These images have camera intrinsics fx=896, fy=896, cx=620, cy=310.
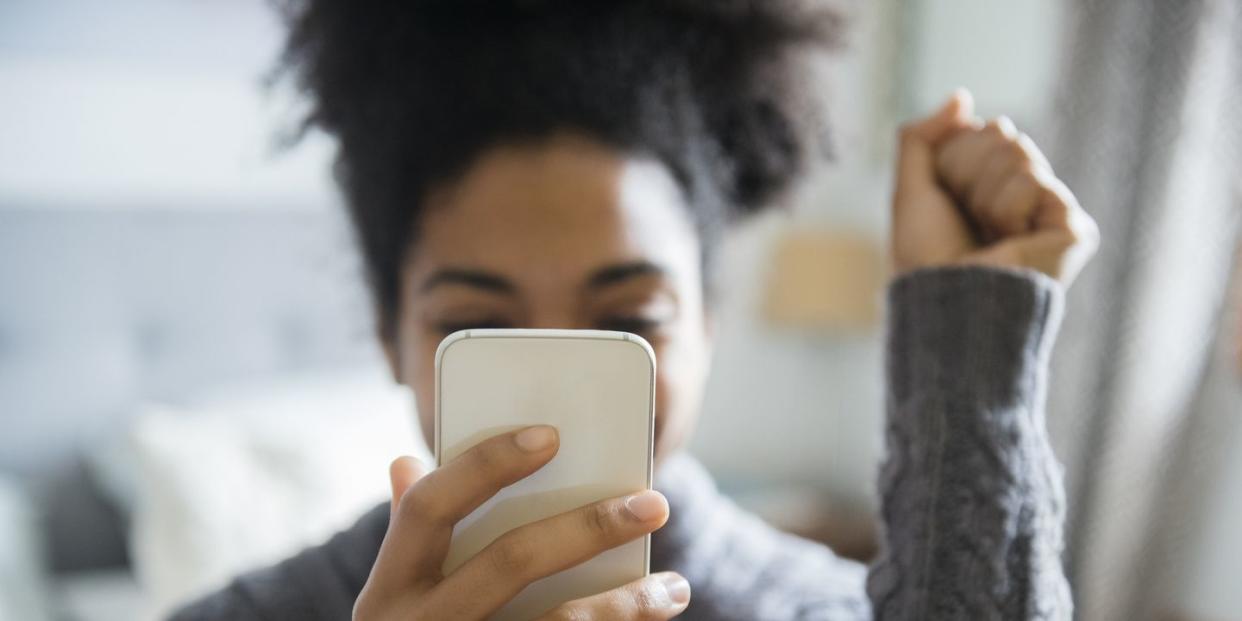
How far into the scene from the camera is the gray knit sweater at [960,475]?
13.3 inches

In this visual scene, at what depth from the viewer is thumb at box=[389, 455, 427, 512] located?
274mm

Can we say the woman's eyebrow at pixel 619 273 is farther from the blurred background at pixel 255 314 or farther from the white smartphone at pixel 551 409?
the blurred background at pixel 255 314

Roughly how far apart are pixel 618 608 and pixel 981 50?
4.82 ft

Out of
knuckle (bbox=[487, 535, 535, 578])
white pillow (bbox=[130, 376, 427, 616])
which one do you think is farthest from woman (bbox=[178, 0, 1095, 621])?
white pillow (bbox=[130, 376, 427, 616])

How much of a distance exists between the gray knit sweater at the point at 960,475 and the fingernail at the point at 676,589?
0.34 feet

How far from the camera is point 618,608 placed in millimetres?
258

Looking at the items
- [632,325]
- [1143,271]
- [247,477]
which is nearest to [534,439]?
[632,325]

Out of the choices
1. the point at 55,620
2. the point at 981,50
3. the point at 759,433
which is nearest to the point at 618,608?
the point at 55,620

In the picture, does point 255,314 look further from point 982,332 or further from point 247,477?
point 982,332

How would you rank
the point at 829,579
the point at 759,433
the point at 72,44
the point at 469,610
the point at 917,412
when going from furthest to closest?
the point at 759,433, the point at 72,44, the point at 829,579, the point at 917,412, the point at 469,610

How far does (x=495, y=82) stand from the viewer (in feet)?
1.49

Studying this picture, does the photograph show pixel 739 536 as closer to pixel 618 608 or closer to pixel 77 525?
pixel 618 608

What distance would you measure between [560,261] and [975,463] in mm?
185

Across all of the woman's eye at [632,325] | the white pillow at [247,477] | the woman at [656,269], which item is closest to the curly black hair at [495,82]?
the woman at [656,269]
